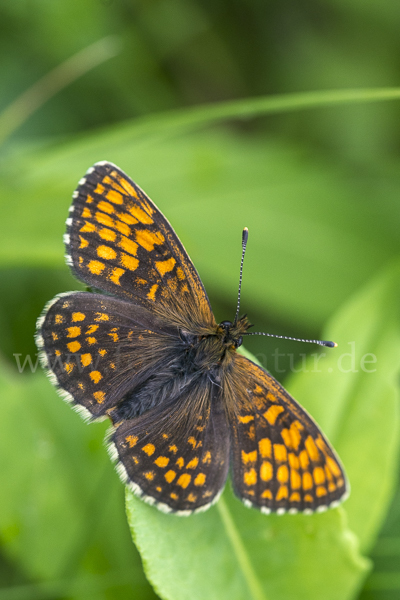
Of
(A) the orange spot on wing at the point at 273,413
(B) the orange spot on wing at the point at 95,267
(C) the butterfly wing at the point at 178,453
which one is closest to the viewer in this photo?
(C) the butterfly wing at the point at 178,453

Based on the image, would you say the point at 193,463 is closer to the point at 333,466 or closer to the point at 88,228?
the point at 333,466

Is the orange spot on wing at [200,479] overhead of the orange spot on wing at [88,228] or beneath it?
beneath

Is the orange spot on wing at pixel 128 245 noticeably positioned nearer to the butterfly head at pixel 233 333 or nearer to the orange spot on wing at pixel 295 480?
the butterfly head at pixel 233 333

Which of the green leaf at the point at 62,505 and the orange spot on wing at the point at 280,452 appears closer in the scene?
the orange spot on wing at the point at 280,452

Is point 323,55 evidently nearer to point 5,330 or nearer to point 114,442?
point 5,330

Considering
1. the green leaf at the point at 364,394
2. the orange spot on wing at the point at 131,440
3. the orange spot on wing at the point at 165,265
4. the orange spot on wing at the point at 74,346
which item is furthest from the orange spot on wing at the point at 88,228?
the green leaf at the point at 364,394

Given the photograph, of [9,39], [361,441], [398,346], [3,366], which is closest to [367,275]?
[398,346]
